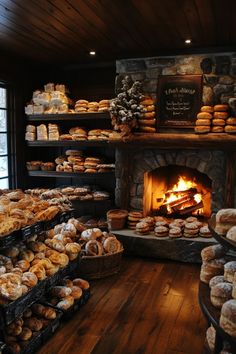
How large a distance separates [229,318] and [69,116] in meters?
3.62

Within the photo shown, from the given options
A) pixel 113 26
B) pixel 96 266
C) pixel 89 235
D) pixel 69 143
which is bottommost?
pixel 96 266

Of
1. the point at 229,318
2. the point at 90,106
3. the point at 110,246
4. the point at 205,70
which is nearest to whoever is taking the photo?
the point at 229,318

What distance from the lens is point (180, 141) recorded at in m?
3.98

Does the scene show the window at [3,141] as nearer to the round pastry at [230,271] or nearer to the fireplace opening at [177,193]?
the fireplace opening at [177,193]

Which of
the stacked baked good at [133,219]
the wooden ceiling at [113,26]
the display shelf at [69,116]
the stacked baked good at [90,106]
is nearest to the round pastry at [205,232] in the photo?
the stacked baked good at [133,219]

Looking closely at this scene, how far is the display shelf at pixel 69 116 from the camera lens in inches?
176

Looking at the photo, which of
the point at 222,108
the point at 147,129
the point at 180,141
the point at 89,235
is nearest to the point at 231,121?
the point at 222,108

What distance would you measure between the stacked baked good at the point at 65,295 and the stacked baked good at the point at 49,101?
260 centimetres

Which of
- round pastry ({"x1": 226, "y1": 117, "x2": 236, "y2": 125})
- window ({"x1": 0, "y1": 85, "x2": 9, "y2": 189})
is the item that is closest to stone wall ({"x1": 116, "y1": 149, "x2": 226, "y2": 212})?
round pastry ({"x1": 226, "y1": 117, "x2": 236, "y2": 125})

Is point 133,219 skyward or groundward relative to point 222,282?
groundward

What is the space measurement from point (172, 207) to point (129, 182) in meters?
0.70

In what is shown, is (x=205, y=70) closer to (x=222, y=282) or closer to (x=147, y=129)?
(x=147, y=129)

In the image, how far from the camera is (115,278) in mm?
3529

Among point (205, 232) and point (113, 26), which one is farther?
point (205, 232)
